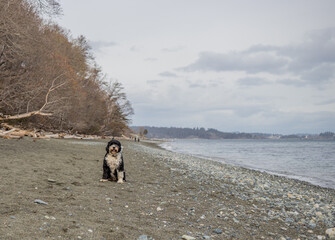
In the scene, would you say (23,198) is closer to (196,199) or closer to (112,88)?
(196,199)

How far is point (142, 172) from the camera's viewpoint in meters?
11.4

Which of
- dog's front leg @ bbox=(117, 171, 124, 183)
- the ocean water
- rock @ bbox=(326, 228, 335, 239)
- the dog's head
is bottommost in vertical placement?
the ocean water

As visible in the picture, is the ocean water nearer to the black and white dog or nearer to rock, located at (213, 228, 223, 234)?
the black and white dog

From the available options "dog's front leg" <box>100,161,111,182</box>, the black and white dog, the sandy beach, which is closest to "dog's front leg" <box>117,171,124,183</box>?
the black and white dog

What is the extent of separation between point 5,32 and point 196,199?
366 inches

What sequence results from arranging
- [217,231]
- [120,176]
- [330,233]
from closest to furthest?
1. [217,231]
2. [330,233]
3. [120,176]

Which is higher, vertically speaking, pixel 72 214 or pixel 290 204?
pixel 72 214

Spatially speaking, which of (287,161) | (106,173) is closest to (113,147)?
(106,173)

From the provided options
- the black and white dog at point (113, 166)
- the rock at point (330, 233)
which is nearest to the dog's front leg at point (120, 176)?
the black and white dog at point (113, 166)

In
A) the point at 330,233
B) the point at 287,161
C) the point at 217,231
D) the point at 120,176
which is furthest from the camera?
the point at 287,161

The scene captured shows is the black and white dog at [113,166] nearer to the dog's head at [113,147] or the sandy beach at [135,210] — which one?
the dog's head at [113,147]

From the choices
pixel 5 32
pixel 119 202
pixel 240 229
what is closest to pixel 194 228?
pixel 240 229

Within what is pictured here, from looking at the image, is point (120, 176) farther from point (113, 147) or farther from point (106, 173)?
point (113, 147)

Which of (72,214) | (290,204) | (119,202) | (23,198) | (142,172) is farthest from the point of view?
(142,172)
